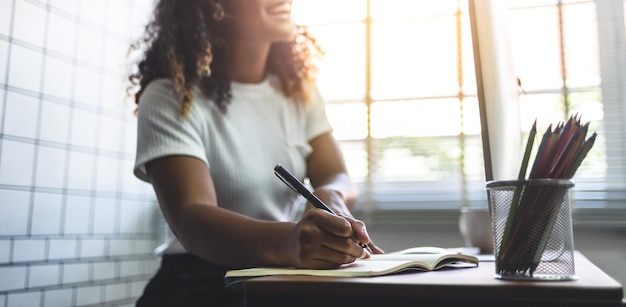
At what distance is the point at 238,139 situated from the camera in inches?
56.7

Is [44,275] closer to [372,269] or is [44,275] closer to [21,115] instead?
[21,115]

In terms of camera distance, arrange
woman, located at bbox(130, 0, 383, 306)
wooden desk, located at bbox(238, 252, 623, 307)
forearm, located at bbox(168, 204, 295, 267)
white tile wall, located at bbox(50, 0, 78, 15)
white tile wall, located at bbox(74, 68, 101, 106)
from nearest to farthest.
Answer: wooden desk, located at bbox(238, 252, 623, 307) < forearm, located at bbox(168, 204, 295, 267) < woman, located at bbox(130, 0, 383, 306) < white tile wall, located at bbox(50, 0, 78, 15) < white tile wall, located at bbox(74, 68, 101, 106)

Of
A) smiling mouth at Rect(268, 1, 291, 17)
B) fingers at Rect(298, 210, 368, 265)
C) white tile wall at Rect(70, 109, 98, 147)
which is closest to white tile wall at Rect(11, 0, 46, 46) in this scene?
white tile wall at Rect(70, 109, 98, 147)

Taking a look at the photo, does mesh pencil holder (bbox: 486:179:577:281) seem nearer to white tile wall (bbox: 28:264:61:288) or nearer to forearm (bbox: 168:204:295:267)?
forearm (bbox: 168:204:295:267)

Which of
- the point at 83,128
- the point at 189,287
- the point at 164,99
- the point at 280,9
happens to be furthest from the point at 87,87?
the point at 189,287

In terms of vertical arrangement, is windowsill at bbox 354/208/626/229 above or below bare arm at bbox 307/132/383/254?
below

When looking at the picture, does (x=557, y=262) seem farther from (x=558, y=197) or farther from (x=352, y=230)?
(x=352, y=230)

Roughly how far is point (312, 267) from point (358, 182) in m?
1.58

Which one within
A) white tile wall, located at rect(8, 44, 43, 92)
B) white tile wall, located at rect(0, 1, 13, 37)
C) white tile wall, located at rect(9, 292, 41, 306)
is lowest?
white tile wall, located at rect(9, 292, 41, 306)

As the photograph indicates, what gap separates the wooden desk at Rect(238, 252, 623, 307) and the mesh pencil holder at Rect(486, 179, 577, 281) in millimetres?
27

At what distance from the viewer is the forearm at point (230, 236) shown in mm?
876

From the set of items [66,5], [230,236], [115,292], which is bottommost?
[115,292]

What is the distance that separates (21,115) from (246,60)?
0.58 metres

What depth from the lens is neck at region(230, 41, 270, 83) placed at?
5.15 feet
